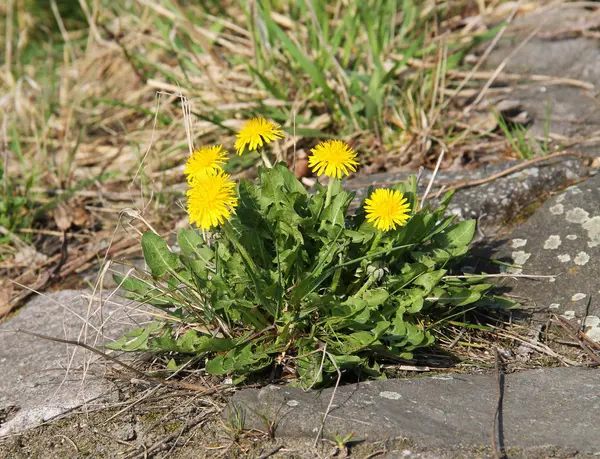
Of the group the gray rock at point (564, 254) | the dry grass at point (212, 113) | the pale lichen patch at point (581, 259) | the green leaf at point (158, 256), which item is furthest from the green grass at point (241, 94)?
the green leaf at point (158, 256)

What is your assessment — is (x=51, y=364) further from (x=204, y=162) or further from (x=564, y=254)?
(x=564, y=254)

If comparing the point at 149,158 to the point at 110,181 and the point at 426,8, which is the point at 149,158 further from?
the point at 426,8

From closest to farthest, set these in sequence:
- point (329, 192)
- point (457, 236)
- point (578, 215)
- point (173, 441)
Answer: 1. point (173, 441)
2. point (329, 192)
3. point (457, 236)
4. point (578, 215)

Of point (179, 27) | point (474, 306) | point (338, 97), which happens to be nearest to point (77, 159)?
point (179, 27)

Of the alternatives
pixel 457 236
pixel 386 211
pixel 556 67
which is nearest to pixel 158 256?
pixel 386 211

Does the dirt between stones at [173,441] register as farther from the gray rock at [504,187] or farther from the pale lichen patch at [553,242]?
the gray rock at [504,187]

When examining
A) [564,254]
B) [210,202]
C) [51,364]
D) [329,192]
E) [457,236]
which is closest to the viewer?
[210,202]
